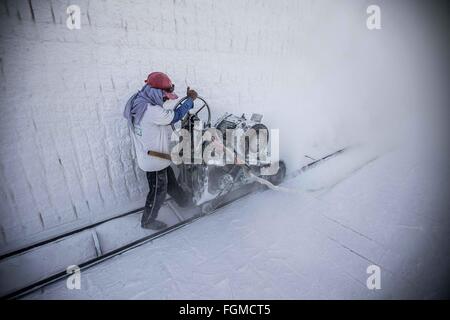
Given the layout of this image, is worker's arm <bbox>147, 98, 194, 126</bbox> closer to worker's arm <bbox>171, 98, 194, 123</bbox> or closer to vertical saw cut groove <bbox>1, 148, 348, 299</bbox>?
worker's arm <bbox>171, 98, 194, 123</bbox>

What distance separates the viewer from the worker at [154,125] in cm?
297

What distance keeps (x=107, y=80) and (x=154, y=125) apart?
1082 millimetres

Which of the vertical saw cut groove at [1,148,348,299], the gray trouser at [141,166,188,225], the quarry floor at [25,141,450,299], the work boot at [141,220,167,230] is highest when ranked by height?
the gray trouser at [141,166,188,225]

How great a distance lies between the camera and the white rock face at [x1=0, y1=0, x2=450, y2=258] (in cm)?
293

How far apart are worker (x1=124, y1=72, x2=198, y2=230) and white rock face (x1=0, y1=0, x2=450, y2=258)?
707 millimetres

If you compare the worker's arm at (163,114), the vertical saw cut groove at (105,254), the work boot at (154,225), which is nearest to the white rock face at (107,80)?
the work boot at (154,225)

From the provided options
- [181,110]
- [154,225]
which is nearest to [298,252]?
[154,225]

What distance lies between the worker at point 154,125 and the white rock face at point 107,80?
0.71 meters

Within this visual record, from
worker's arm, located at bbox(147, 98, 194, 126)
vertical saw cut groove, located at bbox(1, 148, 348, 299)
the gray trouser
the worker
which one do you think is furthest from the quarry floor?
worker's arm, located at bbox(147, 98, 194, 126)

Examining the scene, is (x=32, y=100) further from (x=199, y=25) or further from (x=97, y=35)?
(x=199, y=25)

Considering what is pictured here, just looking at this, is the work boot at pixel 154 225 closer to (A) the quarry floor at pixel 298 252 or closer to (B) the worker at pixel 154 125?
(B) the worker at pixel 154 125

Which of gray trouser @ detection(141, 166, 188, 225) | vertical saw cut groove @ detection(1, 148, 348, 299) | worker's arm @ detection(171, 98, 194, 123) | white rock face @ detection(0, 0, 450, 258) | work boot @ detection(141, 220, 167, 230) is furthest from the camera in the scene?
work boot @ detection(141, 220, 167, 230)

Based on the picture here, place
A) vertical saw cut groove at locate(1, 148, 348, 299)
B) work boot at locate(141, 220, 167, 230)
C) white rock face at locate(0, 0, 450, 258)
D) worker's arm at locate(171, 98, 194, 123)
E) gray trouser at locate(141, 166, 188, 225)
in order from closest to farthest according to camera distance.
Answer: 1. vertical saw cut groove at locate(1, 148, 348, 299)
2. white rock face at locate(0, 0, 450, 258)
3. worker's arm at locate(171, 98, 194, 123)
4. gray trouser at locate(141, 166, 188, 225)
5. work boot at locate(141, 220, 167, 230)

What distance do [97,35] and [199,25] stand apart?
1.66 meters
